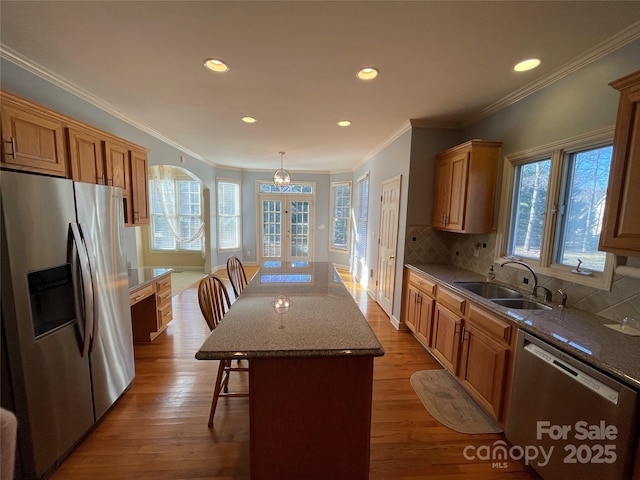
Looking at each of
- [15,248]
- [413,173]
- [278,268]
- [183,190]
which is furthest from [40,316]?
[183,190]

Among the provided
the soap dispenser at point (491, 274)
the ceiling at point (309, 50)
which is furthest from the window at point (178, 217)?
the soap dispenser at point (491, 274)

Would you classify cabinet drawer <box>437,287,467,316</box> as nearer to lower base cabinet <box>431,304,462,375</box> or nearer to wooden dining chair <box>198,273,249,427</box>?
lower base cabinet <box>431,304,462,375</box>

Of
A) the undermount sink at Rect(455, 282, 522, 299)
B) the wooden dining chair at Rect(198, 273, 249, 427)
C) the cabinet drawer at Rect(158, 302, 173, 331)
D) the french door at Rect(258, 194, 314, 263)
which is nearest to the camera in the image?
the wooden dining chair at Rect(198, 273, 249, 427)

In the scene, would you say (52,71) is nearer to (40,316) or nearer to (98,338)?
(40,316)

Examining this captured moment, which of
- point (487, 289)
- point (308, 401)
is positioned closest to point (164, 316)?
point (308, 401)

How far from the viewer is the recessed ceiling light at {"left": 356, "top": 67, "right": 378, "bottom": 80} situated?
6.53ft

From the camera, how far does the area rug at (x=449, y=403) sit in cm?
191

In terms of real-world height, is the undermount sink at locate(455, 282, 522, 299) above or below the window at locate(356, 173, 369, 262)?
below

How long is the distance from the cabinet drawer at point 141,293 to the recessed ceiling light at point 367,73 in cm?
282

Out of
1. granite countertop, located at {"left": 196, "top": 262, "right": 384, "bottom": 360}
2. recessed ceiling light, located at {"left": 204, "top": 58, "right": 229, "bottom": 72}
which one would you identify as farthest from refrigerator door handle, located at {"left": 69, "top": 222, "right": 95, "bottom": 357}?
recessed ceiling light, located at {"left": 204, "top": 58, "right": 229, "bottom": 72}

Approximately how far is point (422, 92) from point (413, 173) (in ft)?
3.37

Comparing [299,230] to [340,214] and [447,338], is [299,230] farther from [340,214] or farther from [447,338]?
[447,338]

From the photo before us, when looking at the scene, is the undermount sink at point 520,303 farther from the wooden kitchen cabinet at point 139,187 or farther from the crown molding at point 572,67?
the wooden kitchen cabinet at point 139,187

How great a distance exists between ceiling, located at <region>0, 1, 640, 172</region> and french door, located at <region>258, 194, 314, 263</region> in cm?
414
